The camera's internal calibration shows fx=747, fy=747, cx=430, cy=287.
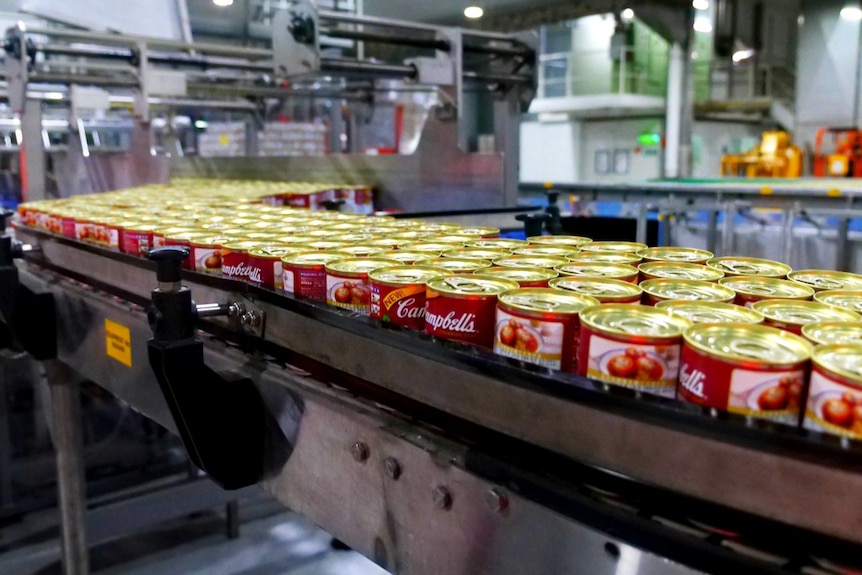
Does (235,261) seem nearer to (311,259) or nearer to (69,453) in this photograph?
(311,259)

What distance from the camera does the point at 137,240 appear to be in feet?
5.29

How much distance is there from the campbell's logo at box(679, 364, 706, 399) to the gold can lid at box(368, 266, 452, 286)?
390 mm

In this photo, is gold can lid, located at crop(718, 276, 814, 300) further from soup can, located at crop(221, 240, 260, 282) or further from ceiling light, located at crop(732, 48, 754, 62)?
ceiling light, located at crop(732, 48, 754, 62)

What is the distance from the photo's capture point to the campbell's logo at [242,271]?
1254mm

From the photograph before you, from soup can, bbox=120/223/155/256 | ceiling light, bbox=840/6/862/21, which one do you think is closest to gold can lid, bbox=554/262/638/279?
soup can, bbox=120/223/155/256

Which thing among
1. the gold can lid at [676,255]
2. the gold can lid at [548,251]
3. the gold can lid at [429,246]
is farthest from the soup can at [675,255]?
the gold can lid at [429,246]

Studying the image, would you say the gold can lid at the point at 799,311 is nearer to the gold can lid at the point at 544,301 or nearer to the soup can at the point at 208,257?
the gold can lid at the point at 544,301

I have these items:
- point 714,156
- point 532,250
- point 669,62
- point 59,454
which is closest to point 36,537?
point 59,454

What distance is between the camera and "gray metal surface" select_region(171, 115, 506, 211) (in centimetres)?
303

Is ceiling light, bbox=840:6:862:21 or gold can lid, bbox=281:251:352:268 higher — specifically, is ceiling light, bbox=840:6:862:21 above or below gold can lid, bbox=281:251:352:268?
above

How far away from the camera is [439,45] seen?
3146 mm

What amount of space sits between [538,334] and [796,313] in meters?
0.31

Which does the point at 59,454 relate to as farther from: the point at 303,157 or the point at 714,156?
the point at 714,156

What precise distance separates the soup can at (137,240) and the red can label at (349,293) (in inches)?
26.3
